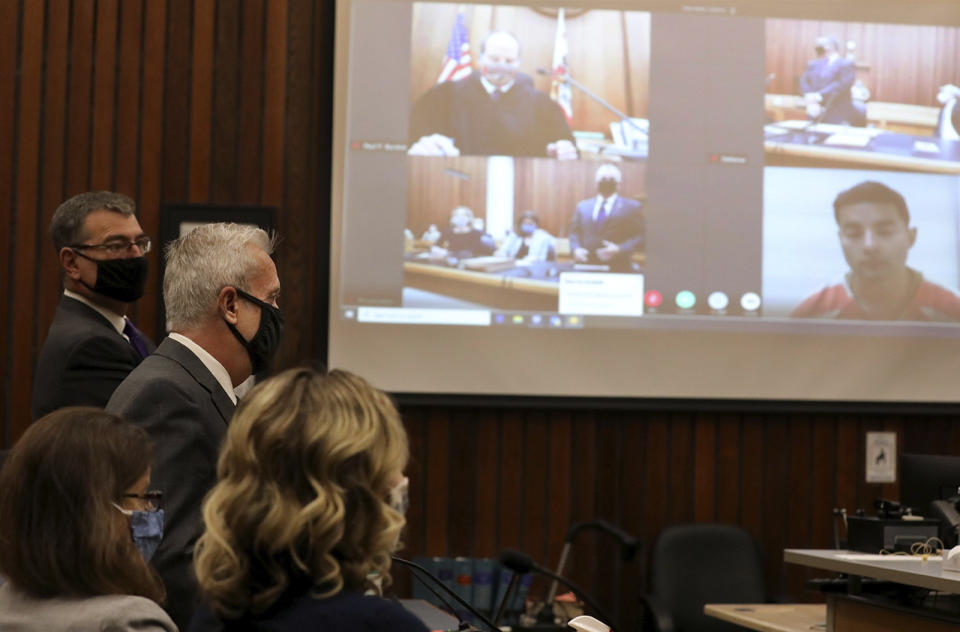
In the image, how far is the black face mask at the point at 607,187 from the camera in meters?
5.25

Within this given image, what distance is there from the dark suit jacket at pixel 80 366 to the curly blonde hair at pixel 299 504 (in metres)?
1.80

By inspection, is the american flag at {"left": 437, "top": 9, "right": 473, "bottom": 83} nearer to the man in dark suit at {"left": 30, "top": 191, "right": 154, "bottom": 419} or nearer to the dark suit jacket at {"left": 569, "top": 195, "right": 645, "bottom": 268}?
the dark suit jacket at {"left": 569, "top": 195, "right": 645, "bottom": 268}

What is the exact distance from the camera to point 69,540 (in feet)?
5.58

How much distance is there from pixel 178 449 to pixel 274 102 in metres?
3.10

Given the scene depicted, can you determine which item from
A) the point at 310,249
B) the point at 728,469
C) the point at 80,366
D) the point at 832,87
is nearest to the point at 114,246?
the point at 80,366

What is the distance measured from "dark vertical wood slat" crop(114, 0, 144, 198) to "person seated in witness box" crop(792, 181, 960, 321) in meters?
3.05

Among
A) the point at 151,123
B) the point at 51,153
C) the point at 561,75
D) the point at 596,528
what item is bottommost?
the point at 596,528

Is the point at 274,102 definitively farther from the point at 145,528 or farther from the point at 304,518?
the point at 304,518

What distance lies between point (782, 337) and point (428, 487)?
5.71 ft

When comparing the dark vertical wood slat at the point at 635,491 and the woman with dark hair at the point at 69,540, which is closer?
the woman with dark hair at the point at 69,540

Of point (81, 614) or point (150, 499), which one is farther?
point (150, 499)

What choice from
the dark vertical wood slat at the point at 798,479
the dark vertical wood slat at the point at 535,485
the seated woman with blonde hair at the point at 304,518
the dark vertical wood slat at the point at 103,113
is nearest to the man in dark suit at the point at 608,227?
the dark vertical wood slat at the point at 535,485

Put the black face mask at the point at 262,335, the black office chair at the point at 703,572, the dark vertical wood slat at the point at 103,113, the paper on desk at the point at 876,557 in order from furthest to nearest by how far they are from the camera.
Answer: the dark vertical wood slat at the point at 103,113
the black office chair at the point at 703,572
the paper on desk at the point at 876,557
the black face mask at the point at 262,335

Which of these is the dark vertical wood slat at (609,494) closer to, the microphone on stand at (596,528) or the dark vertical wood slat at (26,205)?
the microphone on stand at (596,528)
